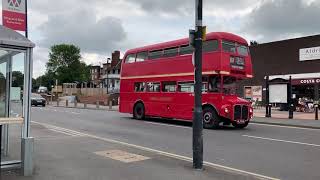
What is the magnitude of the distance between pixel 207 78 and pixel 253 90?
32.5 m

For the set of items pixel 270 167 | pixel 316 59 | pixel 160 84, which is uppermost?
pixel 316 59

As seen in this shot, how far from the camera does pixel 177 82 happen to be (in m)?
22.1

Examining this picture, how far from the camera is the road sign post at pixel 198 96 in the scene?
904 centimetres

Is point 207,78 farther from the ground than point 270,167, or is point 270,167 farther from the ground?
point 207,78

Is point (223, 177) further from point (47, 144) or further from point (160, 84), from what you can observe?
point (160, 84)

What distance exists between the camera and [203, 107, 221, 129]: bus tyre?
19734 millimetres

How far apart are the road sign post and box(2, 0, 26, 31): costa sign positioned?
4080 mm

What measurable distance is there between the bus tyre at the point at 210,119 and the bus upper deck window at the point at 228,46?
9.01ft

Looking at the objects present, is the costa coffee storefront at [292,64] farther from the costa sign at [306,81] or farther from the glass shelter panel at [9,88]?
the glass shelter panel at [9,88]

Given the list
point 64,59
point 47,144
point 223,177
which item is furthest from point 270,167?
point 64,59

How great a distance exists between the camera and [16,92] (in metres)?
8.76

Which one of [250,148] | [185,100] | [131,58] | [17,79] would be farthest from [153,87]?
[17,79]

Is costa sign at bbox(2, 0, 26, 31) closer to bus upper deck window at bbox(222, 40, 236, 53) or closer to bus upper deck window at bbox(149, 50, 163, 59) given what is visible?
bus upper deck window at bbox(222, 40, 236, 53)

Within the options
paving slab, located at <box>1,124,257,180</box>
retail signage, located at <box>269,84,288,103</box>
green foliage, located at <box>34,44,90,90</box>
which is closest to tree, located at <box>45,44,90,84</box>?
green foliage, located at <box>34,44,90,90</box>
